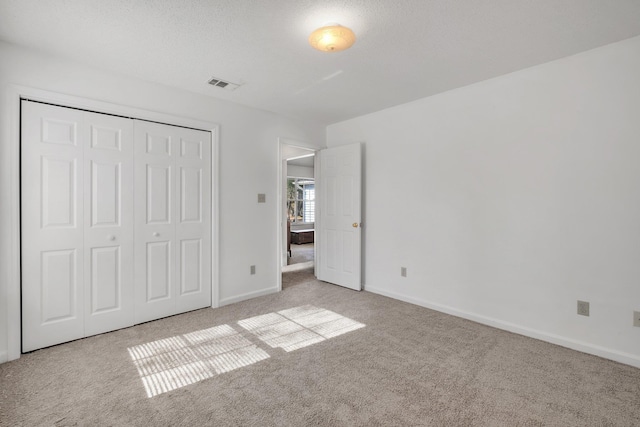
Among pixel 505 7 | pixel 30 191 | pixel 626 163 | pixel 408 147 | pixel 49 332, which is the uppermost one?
pixel 505 7

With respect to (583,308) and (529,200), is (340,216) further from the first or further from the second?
(583,308)

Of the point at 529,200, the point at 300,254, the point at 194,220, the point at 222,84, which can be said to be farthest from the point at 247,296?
the point at 300,254

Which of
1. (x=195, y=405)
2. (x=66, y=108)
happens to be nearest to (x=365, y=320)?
(x=195, y=405)

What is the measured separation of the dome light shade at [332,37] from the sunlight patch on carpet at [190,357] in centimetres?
240

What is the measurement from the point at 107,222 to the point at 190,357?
1.50 meters

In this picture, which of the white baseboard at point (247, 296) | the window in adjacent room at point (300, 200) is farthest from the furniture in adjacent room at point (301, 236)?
the white baseboard at point (247, 296)

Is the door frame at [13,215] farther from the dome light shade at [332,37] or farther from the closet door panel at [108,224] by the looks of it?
the dome light shade at [332,37]

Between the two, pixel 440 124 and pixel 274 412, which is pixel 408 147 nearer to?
pixel 440 124

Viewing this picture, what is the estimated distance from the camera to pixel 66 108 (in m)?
Answer: 2.62

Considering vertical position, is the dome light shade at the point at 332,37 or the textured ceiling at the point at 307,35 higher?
the textured ceiling at the point at 307,35

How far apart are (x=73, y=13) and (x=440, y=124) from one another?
335 centimetres

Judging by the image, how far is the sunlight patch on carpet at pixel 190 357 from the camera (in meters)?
2.12

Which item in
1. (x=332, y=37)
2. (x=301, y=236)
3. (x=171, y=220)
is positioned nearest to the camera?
(x=332, y=37)

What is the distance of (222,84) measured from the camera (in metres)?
3.14
